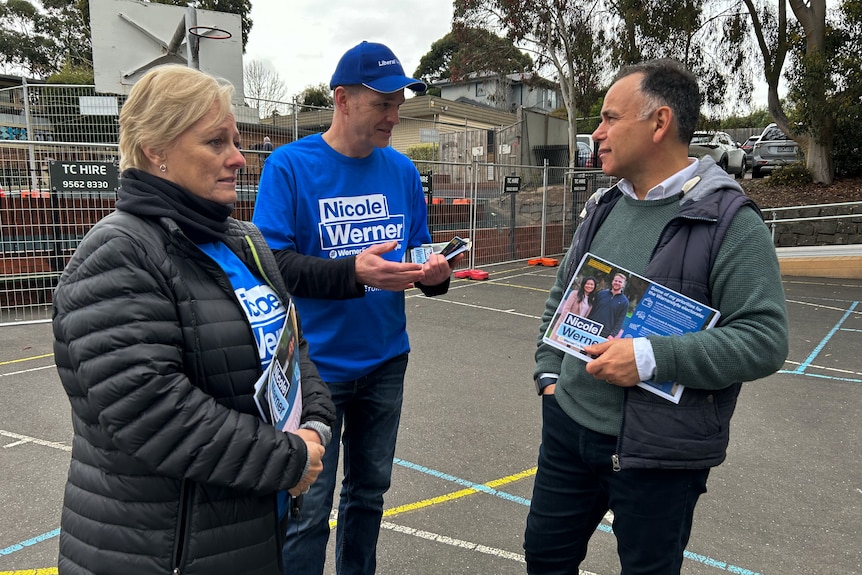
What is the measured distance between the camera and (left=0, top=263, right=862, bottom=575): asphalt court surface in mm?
2840

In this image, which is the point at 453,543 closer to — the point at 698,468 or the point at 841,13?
the point at 698,468

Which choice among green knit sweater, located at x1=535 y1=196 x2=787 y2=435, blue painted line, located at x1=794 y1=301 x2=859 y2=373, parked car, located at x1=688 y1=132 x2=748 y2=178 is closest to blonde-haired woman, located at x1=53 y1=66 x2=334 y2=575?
green knit sweater, located at x1=535 y1=196 x2=787 y2=435

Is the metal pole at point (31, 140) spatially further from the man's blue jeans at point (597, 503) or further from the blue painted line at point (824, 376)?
the blue painted line at point (824, 376)

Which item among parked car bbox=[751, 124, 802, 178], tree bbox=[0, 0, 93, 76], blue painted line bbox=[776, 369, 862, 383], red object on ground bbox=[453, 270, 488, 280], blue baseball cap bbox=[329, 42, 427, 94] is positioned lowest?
blue painted line bbox=[776, 369, 862, 383]

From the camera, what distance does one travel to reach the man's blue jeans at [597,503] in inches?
67.4

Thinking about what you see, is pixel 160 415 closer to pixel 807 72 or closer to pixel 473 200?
pixel 473 200

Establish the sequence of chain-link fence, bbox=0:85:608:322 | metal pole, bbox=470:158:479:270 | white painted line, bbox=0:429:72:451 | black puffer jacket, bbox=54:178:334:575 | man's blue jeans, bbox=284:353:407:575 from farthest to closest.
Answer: metal pole, bbox=470:158:479:270, chain-link fence, bbox=0:85:608:322, white painted line, bbox=0:429:72:451, man's blue jeans, bbox=284:353:407:575, black puffer jacket, bbox=54:178:334:575

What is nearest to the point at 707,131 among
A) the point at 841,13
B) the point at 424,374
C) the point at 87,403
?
the point at 841,13

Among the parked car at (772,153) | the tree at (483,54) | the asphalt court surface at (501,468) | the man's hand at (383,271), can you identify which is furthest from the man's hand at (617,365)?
the tree at (483,54)

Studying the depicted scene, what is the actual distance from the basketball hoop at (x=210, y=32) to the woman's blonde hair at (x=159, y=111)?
519cm

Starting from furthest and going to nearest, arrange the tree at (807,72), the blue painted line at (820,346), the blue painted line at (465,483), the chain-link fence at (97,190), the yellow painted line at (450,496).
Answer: the tree at (807,72), the chain-link fence at (97,190), the blue painted line at (820,346), the blue painted line at (465,483), the yellow painted line at (450,496)

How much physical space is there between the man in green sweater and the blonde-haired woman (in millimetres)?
869

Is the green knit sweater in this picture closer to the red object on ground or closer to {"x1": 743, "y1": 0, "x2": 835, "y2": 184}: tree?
the red object on ground

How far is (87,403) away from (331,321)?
3.14 ft
